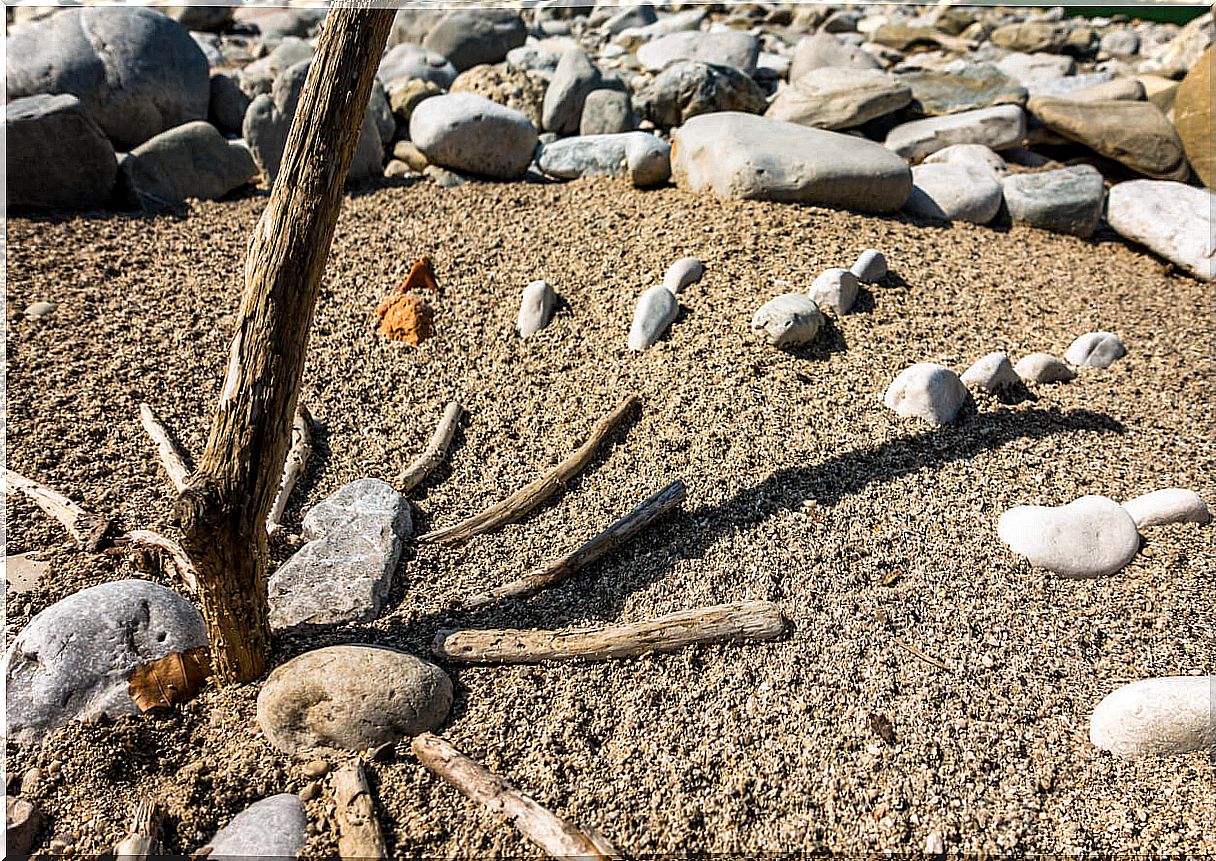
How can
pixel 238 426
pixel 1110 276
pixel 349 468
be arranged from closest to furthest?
1. pixel 238 426
2. pixel 349 468
3. pixel 1110 276

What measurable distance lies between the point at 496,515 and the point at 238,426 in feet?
3.37

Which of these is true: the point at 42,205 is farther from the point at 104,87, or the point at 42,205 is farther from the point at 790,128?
the point at 790,128

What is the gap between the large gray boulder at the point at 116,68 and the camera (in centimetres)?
511

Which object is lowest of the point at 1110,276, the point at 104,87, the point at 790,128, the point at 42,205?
the point at 1110,276

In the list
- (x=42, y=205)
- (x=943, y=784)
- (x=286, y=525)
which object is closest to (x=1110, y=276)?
(x=943, y=784)

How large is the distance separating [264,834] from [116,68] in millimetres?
5092

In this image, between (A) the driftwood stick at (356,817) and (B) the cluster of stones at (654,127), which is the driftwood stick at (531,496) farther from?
(B) the cluster of stones at (654,127)

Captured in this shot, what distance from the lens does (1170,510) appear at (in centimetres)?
281

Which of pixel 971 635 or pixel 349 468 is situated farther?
pixel 349 468

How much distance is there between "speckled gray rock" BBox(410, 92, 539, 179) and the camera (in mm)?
4898

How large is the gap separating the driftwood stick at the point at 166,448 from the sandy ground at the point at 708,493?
0.07 metres

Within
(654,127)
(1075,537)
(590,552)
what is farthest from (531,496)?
(654,127)

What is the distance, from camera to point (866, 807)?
2.08 meters

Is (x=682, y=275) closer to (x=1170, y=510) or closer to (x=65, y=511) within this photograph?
(x=1170, y=510)
